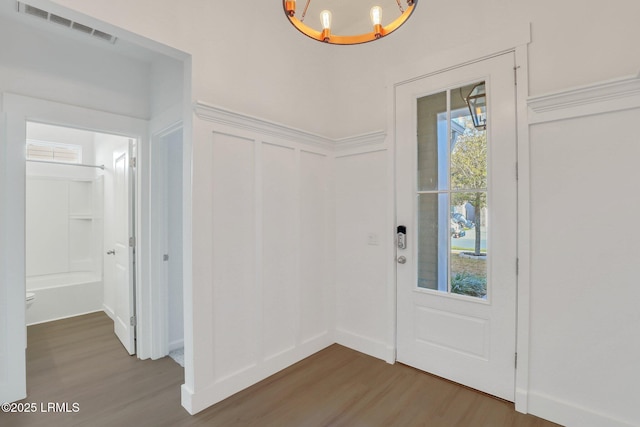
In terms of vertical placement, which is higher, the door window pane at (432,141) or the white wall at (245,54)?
the white wall at (245,54)

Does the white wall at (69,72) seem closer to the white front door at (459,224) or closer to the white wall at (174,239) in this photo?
the white wall at (174,239)

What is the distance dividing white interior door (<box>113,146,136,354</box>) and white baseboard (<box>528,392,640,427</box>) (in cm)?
338

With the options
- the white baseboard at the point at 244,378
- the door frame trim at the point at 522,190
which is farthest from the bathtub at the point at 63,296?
the door frame trim at the point at 522,190

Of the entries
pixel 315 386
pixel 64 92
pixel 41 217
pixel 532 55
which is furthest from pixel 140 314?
pixel 532 55

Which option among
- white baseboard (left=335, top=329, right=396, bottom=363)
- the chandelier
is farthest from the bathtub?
the chandelier

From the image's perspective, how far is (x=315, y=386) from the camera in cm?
235

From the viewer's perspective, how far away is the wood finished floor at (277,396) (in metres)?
1.95

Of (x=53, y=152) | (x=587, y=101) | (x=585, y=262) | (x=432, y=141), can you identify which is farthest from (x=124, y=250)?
(x=587, y=101)

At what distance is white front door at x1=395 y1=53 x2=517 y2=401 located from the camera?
7.02 feet

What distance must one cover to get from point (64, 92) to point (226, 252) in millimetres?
1905

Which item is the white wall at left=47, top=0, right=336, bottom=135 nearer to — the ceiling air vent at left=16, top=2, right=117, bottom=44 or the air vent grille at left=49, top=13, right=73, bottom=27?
the ceiling air vent at left=16, top=2, right=117, bottom=44

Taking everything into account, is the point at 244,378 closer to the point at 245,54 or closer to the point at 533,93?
the point at 245,54

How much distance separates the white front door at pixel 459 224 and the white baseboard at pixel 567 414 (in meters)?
0.15

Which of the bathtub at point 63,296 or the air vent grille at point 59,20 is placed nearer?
the air vent grille at point 59,20
